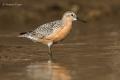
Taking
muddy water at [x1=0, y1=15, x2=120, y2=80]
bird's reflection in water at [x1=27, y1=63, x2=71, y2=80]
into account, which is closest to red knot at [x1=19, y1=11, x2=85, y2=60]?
muddy water at [x1=0, y1=15, x2=120, y2=80]

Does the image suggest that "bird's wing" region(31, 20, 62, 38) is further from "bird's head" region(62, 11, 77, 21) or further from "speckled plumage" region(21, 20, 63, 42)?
"bird's head" region(62, 11, 77, 21)

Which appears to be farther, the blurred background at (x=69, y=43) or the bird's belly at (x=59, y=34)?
the bird's belly at (x=59, y=34)

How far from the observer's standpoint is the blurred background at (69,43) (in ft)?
42.0

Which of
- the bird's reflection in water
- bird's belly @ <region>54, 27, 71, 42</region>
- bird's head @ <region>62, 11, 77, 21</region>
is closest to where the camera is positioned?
the bird's reflection in water

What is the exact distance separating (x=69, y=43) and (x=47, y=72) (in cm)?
504

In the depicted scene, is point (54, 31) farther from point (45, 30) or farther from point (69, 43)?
point (69, 43)

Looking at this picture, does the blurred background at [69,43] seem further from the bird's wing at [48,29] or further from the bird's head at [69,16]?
the bird's head at [69,16]

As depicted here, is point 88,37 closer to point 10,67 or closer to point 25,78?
point 10,67

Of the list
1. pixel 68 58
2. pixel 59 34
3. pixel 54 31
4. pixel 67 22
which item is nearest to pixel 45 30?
pixel 54 31

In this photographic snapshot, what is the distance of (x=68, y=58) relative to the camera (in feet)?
48.2

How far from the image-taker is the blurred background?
1280 cm

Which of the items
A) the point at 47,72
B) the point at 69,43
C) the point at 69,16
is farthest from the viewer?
the point at 69,43

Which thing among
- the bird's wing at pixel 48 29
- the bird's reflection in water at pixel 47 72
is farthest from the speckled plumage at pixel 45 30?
the bird's reflection in water at pixel 47 72

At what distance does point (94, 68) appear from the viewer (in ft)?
42.8
